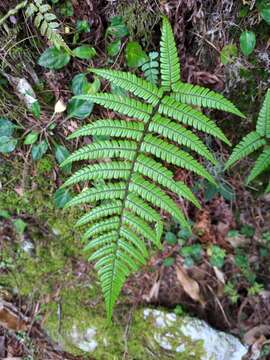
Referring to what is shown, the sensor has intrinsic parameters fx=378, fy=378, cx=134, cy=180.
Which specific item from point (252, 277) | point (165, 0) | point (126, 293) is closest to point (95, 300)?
point (126, 293)

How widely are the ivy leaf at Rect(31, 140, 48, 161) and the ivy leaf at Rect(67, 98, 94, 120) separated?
0.91ft

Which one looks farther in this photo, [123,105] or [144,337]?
[144,337]

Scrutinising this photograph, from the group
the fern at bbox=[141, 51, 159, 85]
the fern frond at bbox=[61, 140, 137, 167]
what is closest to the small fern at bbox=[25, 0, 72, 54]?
the fern at bbox=[141, 51, 159, 85]

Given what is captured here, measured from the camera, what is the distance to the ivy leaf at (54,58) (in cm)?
230

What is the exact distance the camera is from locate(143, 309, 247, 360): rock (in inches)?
115

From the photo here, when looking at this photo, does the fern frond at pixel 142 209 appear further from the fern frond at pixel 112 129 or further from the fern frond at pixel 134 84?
the fern frond at pixel 134 84

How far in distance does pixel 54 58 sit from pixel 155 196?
3.52ft

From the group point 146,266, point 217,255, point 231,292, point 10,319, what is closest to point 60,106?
point 146,266

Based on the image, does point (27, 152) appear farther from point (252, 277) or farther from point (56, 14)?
point (252, 277)

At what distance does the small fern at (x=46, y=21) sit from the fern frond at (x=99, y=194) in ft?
2.68

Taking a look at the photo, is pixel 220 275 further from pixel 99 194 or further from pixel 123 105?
pixel 123 105

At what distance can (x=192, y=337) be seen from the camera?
295cm

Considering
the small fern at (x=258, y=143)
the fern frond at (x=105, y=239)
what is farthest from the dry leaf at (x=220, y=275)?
the fern frond at (x=105, y=239)

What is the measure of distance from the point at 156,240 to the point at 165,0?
1.38 m
